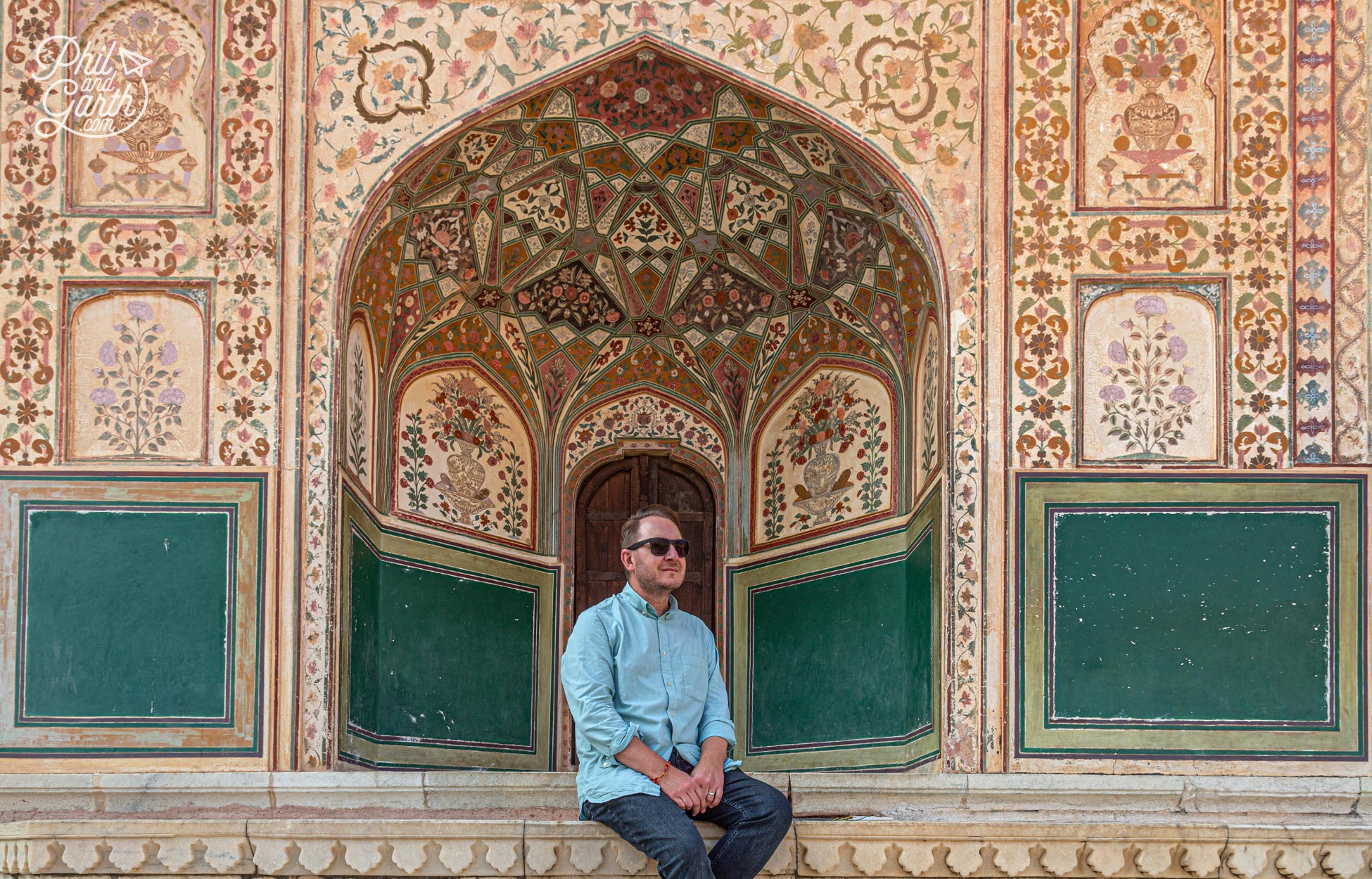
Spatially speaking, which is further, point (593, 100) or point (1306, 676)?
point (593, 100)

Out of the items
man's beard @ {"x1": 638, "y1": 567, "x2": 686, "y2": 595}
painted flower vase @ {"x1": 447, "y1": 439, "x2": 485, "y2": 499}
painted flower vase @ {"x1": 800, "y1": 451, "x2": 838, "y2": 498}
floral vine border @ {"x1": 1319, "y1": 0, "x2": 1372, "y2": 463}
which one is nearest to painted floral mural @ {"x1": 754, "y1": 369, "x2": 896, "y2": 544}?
painted flower vase @ {"x1": 800, "y1": 451, "x2": 838, "y2": 498}

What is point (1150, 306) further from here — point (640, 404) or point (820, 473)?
point (640, 404)

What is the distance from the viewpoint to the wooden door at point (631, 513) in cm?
1052

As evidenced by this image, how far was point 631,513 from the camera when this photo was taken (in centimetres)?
1056

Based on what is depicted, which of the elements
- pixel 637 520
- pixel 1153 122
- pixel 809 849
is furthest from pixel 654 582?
pixel 1153 122

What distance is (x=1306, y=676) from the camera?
8.19m

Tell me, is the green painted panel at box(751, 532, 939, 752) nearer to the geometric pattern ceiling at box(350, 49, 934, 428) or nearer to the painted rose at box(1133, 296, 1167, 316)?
the geometric pattern ceiling at box(350, 49, 934, 428)

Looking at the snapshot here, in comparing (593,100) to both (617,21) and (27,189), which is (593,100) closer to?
(617,21)

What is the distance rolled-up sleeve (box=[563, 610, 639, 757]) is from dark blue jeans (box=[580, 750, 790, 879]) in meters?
0.19

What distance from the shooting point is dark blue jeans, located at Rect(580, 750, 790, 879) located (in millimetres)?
5625

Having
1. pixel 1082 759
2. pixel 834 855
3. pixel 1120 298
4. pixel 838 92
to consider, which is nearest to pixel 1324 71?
pixel 1120 298

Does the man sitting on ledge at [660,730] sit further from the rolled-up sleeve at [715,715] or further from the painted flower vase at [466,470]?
the painted flower vase at [466,470]

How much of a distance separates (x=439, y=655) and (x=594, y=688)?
3.83 metres

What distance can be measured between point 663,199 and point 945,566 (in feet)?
8.59
